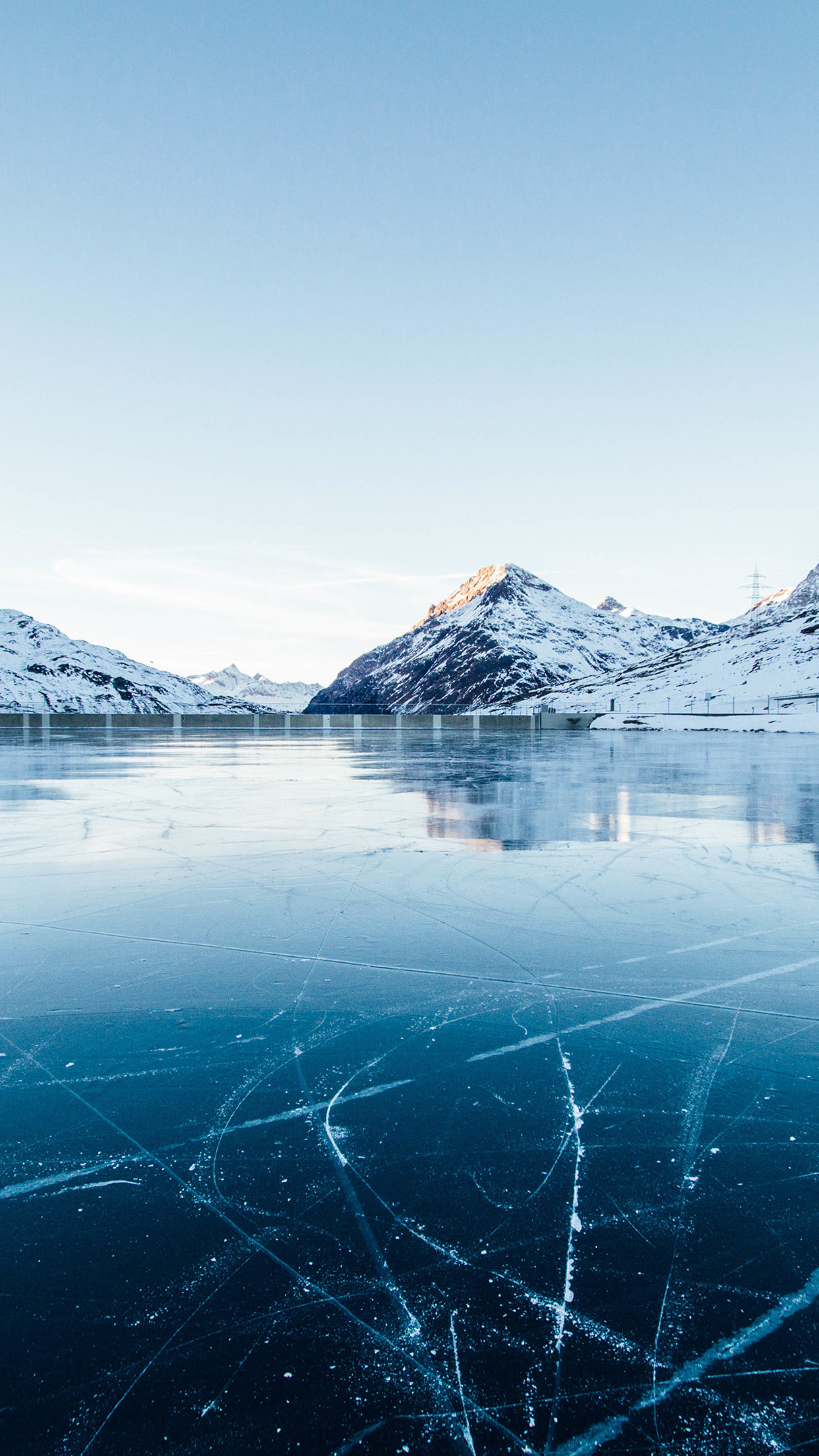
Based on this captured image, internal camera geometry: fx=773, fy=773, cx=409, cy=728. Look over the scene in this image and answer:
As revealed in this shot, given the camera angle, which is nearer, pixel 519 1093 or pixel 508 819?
pixel 519 1093

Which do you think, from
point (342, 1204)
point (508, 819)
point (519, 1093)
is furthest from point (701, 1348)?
point (508, 819)

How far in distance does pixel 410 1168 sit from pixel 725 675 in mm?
153820

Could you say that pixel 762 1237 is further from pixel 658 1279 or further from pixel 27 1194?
pixel 27 1194

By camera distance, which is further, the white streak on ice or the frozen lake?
the white streak on ice

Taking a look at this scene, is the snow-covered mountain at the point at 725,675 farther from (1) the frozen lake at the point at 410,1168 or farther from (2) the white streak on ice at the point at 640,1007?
(1) the frozen lake at the point at 410,1168

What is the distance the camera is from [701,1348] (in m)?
1.59

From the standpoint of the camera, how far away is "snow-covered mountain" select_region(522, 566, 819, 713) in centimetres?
11594

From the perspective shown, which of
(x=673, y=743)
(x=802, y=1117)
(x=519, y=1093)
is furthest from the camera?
(x=673, y=743)

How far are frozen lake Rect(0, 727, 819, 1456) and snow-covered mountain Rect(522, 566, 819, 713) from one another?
90.0m

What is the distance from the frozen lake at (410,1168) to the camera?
1482 mm

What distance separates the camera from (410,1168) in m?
2.21

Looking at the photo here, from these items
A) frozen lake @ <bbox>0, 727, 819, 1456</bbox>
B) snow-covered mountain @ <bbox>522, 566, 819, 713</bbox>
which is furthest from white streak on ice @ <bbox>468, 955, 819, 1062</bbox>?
snow-covered mountain @ <bbox>522, 566, 819, 713</bbox>

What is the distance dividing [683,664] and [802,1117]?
175643 mm

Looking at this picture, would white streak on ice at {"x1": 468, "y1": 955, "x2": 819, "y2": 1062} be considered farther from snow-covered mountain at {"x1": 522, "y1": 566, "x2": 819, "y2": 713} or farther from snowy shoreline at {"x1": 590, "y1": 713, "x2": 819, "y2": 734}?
snow-covered mountain at {"x1": 522, "y1": 566, "x2": 819, "y2": 713}
